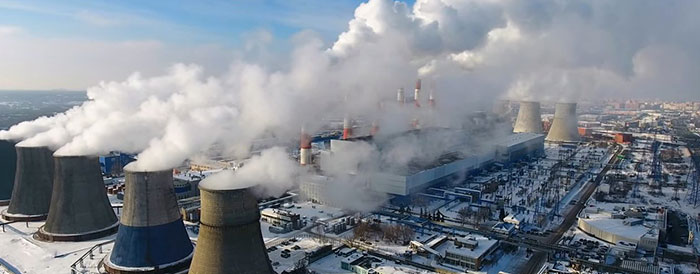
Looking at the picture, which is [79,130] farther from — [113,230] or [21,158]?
[113,230]

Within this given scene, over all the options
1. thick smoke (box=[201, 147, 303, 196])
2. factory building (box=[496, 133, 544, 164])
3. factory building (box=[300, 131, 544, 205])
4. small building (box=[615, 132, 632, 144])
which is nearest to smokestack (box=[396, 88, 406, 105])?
factory building (box=[300, 131, 544, 205])

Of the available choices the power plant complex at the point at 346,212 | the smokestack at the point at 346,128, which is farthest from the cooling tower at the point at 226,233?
the smokestack at the point at 346,128

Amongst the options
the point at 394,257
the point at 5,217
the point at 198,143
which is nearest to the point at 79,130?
the point at 5,217

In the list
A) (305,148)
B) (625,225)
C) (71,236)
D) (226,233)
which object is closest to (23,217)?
(71,236)

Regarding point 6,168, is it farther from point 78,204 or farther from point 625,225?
point 625,225

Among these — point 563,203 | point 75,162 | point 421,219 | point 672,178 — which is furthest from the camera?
point 672,178

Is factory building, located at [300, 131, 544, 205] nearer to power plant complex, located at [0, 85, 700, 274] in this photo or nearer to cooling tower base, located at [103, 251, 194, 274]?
power plant complex, located at [0, 85, 700, 274]
